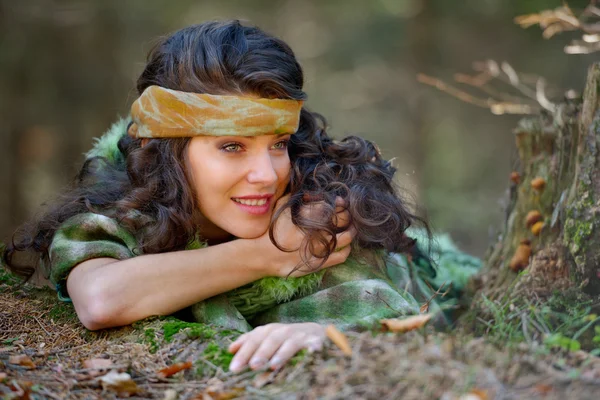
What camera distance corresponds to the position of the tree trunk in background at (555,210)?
337 cm

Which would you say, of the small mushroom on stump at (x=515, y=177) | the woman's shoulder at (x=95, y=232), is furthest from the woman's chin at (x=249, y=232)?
the small mushroom on stump at (x=515, y=177)

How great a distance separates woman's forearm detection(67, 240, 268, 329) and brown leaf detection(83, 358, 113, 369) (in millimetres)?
326

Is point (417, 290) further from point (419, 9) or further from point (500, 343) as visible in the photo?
point (419, 9)

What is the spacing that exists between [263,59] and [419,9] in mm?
9307

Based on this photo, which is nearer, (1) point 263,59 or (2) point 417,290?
(1) point 263,59

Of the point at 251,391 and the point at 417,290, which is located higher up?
the point at 251,391

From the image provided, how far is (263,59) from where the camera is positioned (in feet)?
10.8

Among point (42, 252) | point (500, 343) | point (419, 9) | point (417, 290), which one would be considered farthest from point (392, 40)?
point (500, 343)

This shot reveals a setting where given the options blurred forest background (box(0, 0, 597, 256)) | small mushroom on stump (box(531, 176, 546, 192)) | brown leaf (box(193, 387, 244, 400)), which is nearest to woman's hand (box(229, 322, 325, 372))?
brown leaf (box(193, 387, 244, 400))

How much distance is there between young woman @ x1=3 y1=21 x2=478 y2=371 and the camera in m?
3.17

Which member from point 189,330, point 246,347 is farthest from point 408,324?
point 189,330

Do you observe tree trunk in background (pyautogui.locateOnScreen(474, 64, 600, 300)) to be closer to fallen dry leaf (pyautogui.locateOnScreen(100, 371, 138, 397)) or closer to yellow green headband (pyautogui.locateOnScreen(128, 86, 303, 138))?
yellow green headband (pyautogui.locateOnScreen(128, 86, 303, 138))

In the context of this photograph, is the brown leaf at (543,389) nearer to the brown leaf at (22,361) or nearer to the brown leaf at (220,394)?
the brown leaf at (220,394)

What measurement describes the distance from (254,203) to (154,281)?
638mm
